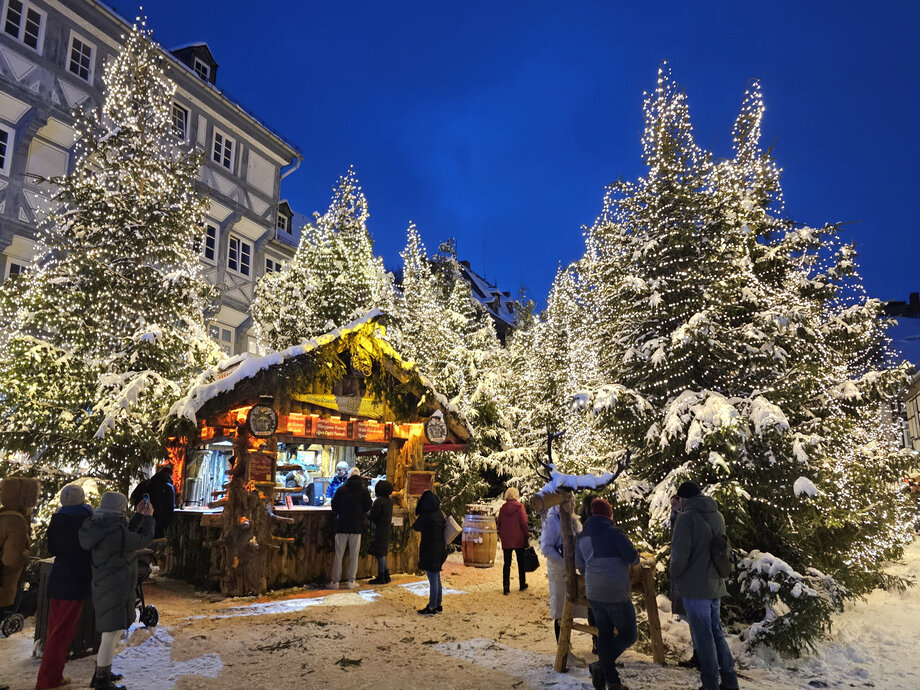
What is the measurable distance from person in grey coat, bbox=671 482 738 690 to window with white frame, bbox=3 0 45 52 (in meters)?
22.5

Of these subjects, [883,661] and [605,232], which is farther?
[605,232]

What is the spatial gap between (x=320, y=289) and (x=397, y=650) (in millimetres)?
16382

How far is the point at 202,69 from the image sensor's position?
83.5ft

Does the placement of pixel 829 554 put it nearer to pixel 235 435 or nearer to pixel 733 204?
pixel 733 204

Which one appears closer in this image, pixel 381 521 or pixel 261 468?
pixel 261 468

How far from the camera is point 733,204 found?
10.7m

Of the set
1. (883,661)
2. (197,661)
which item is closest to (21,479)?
(197,661)

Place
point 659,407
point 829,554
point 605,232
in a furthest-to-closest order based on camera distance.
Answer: point 605,232 < point 659,407 < point 829,554

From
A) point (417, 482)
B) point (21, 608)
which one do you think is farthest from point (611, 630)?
point (417, 482)

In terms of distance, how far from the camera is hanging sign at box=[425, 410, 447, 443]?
11.9m

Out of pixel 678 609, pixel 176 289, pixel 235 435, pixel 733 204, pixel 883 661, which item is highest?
pixel 733 204

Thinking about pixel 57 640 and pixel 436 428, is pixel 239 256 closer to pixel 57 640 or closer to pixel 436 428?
pixel 436 428

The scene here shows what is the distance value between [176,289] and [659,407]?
31.1 ft

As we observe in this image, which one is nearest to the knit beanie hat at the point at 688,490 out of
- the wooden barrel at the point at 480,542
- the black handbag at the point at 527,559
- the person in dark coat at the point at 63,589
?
the person in dark coat at the point at 63,589
